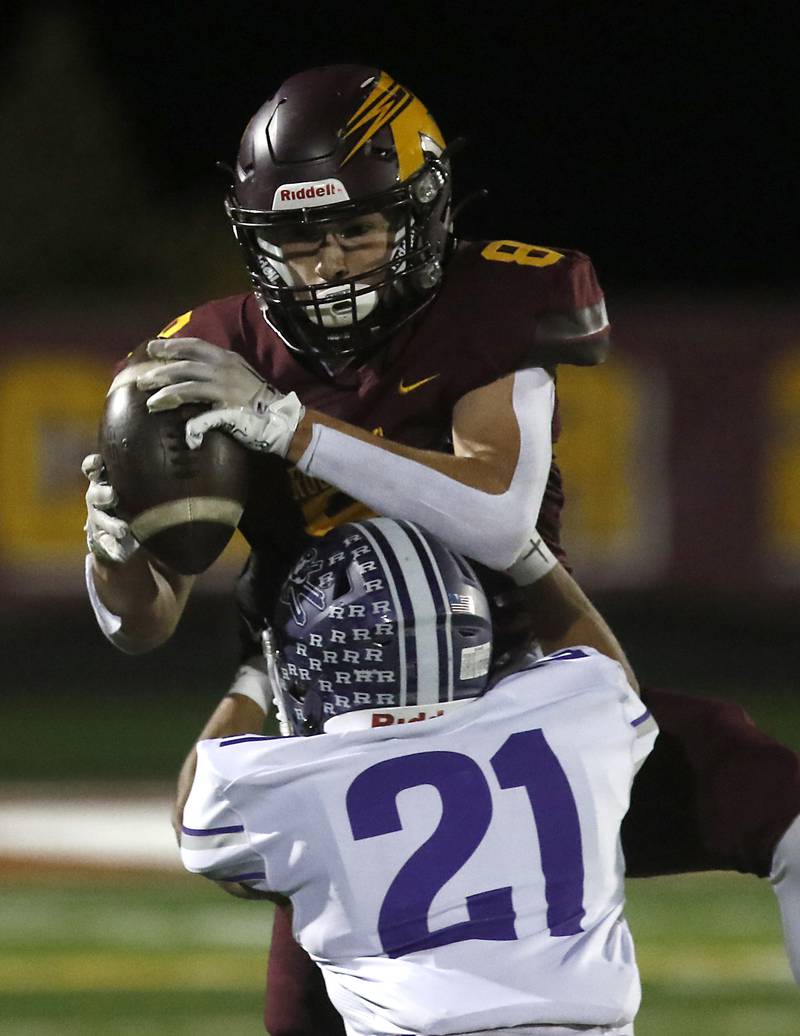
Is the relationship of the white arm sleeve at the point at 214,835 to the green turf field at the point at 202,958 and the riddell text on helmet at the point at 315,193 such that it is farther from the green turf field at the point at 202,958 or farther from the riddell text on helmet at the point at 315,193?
the green turf field at the point at 202,958

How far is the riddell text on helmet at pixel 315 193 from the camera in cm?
289

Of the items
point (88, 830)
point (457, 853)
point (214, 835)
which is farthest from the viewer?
point (88, 830)

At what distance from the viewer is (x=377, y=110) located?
9.81 feet

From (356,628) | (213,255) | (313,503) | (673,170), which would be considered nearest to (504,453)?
(313,503)

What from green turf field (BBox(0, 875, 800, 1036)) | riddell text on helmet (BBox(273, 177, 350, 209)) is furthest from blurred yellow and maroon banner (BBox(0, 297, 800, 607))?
riddell text on helmet (BBox(273, 177, 350, 209))

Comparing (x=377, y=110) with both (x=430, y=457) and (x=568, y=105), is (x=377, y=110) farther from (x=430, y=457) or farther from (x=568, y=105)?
(x=568, y=105)

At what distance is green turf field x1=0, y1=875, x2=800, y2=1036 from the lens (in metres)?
4.22

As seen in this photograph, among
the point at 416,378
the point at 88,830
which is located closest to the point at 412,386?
the point at 416,378

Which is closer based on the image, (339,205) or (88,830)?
(339,205)

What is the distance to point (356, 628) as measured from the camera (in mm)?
2398

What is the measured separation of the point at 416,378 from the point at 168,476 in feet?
1.55

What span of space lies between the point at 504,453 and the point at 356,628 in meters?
0.54

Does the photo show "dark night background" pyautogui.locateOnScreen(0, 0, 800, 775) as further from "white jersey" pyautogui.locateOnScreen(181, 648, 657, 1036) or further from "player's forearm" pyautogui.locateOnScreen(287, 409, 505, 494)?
"white jersey" pyautogui.locateOnScreen(181, 648, 657, 1036)

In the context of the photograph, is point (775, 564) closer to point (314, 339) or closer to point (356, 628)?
point (314, 339)
